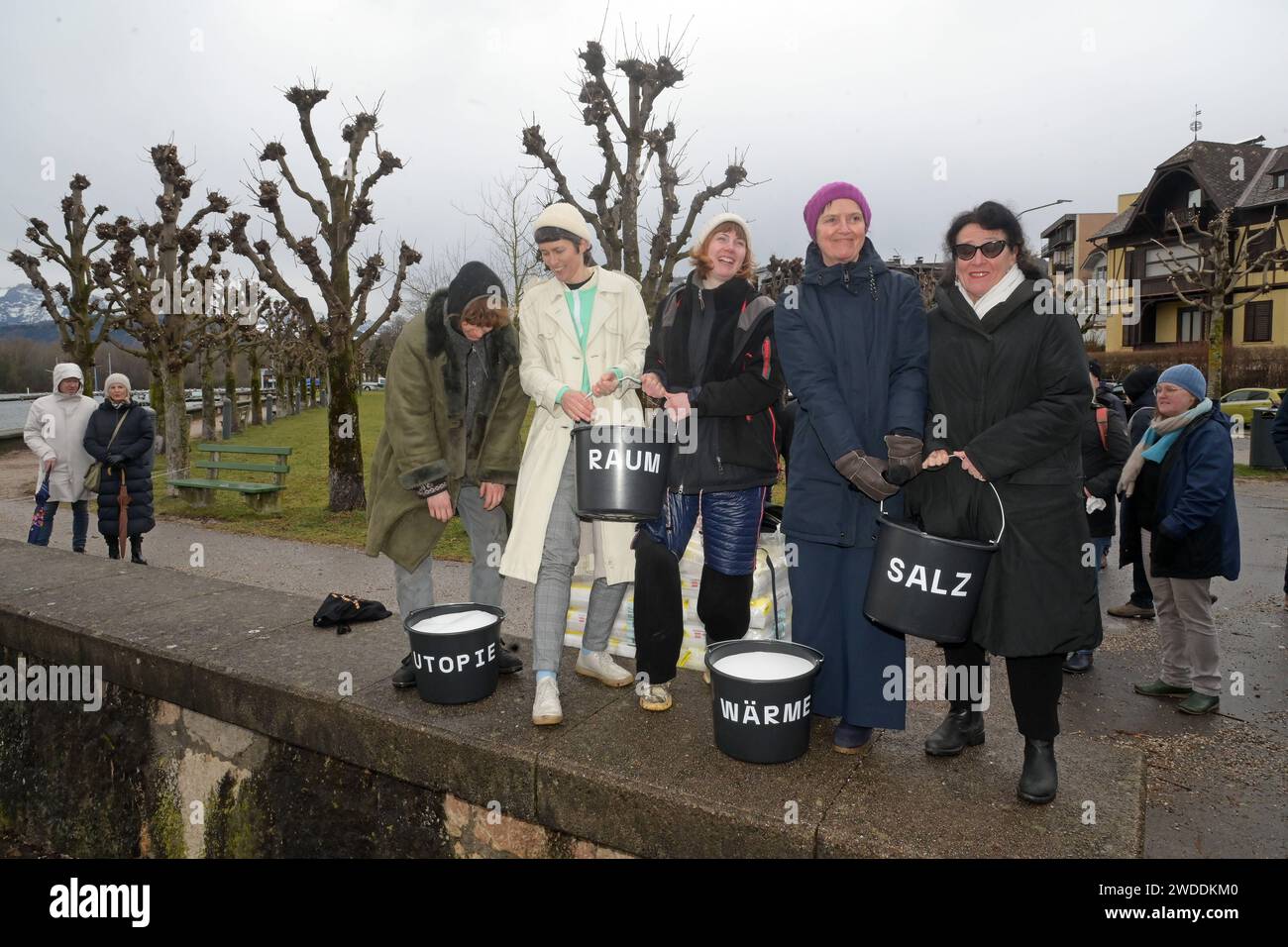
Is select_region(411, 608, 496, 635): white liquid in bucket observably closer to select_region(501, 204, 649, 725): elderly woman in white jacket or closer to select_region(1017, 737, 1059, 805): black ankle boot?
select_region(501, 204, 649, 725): elderly woman in white jacket

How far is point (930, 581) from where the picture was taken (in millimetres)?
2754

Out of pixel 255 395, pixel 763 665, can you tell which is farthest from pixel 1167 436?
pixel 255 395

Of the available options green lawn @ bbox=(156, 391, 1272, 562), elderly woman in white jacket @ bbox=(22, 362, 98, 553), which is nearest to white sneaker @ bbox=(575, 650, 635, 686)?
green lawn @ bbox=(156, 391, 1272, 562)

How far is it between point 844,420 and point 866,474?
22cm

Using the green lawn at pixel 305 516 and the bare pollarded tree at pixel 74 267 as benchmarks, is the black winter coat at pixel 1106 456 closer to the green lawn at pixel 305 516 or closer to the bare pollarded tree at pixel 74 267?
the green lawn at pixel 305 516

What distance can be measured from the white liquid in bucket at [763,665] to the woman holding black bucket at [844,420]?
150mm

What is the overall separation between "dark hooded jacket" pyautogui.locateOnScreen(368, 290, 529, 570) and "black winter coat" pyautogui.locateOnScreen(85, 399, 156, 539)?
19.6 feet

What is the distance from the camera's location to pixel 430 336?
3.74m

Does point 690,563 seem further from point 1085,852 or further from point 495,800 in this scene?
point 1085,852

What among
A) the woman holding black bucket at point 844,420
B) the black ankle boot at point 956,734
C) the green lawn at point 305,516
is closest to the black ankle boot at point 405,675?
the woman holding black bucket at point 844,420

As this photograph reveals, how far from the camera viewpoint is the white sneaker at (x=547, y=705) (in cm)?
321

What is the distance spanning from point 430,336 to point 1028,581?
2.56 meters
